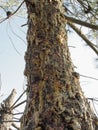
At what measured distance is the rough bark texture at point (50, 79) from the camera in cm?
119

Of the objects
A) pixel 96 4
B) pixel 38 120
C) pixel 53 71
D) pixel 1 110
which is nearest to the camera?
pixel 38 120

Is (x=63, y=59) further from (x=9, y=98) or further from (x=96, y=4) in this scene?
(x=9, y=98)

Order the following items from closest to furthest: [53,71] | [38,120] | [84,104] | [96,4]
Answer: [38,120]
[84,104]
[53,71]
[96,4]

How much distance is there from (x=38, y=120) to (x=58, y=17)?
2.53 ft

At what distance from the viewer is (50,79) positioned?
54.3 inches

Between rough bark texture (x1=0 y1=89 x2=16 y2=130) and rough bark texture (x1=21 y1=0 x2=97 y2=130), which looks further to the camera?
rough bark texture (x1=0 y1=89 x2=16 y2=130)

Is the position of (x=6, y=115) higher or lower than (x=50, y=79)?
higher

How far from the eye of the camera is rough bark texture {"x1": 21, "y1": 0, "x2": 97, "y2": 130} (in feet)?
3.91

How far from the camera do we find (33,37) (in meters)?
1.67

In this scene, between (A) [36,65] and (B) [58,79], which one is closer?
(B) [58,79]

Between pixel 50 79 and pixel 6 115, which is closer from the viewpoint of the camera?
pixel 50 79

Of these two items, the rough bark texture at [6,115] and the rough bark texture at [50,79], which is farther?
the rough bark texture at [6,115]

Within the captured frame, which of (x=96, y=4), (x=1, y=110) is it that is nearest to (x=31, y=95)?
(x=96, y=4)

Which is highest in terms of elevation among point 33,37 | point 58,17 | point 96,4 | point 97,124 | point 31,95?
point 96,4
